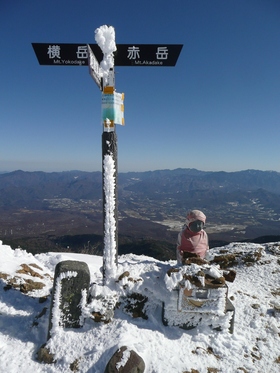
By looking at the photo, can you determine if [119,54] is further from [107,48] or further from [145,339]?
[145,339]

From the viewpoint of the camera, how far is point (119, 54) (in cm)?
548

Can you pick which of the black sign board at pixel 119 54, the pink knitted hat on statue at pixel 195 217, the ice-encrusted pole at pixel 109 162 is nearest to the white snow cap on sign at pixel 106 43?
the ice-encrusted pole at pixel 109 162

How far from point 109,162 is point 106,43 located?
2687 millimetres

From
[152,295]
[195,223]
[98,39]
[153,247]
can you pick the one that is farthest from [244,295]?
[153,247]

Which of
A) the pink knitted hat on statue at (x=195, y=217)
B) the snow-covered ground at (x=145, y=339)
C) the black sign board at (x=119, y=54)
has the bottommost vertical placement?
the snow-covered ground at (x=145, y=339)

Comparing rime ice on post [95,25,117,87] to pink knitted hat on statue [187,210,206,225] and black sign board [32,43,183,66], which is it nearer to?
black sign board [32,43,183,66]

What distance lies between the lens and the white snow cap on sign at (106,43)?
5074 mm

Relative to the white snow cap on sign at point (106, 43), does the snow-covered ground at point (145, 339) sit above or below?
below

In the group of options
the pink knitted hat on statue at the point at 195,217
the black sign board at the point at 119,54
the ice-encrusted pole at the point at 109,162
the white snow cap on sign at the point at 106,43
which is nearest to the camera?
the white snow cap on sign at the point at 106,43

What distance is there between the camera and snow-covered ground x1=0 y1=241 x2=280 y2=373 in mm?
4734

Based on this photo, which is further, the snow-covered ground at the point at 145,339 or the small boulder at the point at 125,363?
the snow-covered ground at the point at 145,339

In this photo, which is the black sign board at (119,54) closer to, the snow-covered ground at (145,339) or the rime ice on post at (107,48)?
the rime ice on post at (107,48)

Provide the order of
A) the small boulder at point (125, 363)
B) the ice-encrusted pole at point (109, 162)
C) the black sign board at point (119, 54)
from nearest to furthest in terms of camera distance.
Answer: the small boulder at point (125, 363), the ice-encrusted pole at point (109, 162), the black sign board at point (119, 54)

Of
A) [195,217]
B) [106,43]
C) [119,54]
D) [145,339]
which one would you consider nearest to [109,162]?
[119,54]
